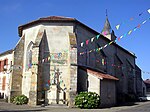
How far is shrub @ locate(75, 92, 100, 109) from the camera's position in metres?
19.7

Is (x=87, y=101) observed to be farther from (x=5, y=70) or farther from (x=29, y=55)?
(x=5, y=70)

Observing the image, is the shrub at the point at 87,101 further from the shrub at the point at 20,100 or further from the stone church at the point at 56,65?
the shrub at the point at 20,100

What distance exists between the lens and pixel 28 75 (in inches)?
950

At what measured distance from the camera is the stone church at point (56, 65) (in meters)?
21.6

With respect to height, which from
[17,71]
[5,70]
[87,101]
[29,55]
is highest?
→ [29,55]

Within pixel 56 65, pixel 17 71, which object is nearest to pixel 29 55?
pixel 17 71

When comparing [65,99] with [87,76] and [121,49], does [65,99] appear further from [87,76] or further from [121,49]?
[121,49]

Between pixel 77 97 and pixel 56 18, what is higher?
pixel 56 18

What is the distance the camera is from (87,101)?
1978 centimetres

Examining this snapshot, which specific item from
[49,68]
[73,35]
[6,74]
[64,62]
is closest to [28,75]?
[49,68]

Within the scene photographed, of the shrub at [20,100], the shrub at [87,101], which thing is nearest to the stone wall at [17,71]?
the shrub at [20,100]

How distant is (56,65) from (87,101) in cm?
557

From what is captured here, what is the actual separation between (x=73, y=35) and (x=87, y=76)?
4.81 m

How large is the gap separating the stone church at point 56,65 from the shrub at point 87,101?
0.83 m
